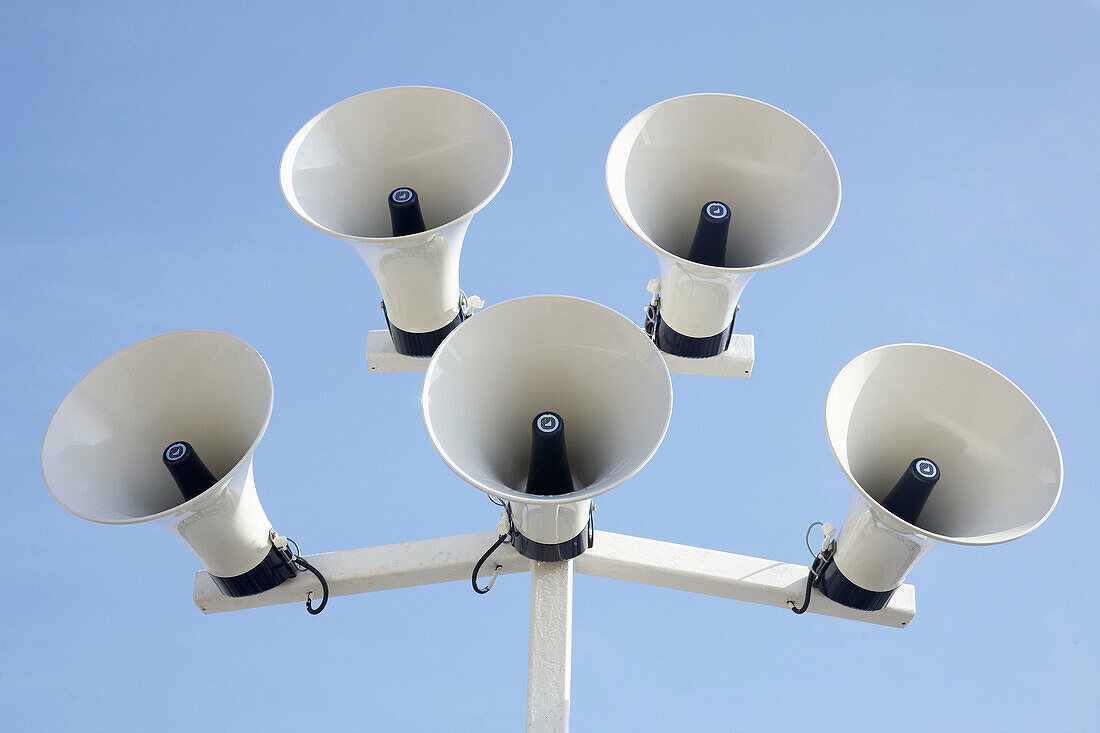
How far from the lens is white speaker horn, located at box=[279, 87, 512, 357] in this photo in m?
3.75

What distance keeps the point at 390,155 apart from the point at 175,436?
1343 mm

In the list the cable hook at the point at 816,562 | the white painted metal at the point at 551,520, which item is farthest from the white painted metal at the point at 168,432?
the cable hook at the point at 816,562

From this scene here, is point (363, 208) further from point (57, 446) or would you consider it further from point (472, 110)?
point (57, 446)

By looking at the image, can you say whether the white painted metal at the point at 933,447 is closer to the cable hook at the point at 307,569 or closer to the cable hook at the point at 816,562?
the cable hook at the point at 816,562

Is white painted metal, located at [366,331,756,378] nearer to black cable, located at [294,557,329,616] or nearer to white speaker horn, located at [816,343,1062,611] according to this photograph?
white speaker horn, located at [816,343,1062,611]

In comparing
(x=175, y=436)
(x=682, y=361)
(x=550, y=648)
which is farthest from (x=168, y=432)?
(x=682, y=361)

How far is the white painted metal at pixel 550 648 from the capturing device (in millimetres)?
3277

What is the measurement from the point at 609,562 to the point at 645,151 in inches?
60.6

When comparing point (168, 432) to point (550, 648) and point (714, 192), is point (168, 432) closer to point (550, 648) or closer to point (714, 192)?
point (550, 648)

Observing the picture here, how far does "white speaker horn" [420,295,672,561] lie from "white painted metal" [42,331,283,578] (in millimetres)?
647

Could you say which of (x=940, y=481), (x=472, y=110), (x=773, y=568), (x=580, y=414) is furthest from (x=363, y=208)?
(x=940, y=481)

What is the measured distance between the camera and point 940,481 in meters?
3.61

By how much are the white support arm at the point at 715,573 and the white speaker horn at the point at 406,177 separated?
3.38 feet

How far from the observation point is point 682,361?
390 cm
